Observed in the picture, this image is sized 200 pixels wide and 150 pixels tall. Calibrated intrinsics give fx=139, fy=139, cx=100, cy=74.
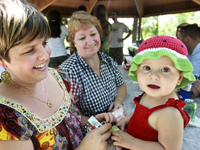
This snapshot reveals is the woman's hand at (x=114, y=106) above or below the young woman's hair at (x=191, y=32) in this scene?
below

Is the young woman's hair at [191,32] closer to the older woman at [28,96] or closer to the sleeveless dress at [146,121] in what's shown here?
the sleeveless dress at [146,121]

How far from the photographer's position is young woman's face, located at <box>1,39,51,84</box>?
2.16ft

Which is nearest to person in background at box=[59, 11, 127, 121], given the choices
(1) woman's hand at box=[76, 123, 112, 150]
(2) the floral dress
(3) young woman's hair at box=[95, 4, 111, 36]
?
(2) the floral dress

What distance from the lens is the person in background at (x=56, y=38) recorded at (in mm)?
3180

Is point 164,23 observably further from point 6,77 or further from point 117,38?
point 6,77

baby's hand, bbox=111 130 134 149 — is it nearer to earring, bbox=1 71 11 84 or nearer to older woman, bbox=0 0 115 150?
older woman, bbox=0 0 115 150

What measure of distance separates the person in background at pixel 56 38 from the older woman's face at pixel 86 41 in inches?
75.1

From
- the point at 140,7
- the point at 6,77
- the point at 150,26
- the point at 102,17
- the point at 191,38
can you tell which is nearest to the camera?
the point at 6,77

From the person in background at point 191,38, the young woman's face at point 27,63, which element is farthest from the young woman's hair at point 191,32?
the young woman's face at point 27,63

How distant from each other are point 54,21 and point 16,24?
2.88m

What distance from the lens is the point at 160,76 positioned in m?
0.77

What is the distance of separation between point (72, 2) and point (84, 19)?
14.1 ft

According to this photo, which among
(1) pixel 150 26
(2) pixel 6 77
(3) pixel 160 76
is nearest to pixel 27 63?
(2) pixel 6 77

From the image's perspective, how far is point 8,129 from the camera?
624 mm
